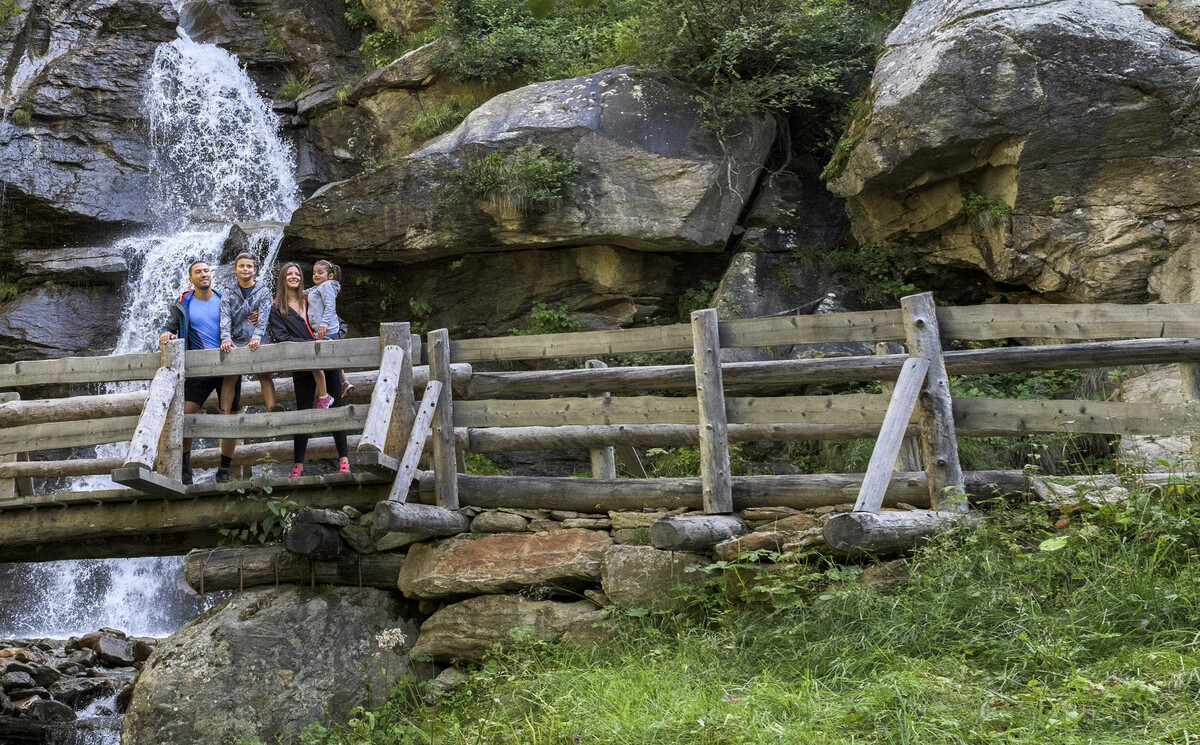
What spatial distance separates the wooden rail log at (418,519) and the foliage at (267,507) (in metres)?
0.96

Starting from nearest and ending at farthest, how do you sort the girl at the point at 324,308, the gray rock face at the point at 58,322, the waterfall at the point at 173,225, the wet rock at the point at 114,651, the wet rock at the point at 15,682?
1. the girl at the point at 324,308
2. the wet rock at the point at 15,682
3. the wet rock at the point at 114,651
4. the waterfall at the point at 173,225
5. the gray rock face at the point at 58,322

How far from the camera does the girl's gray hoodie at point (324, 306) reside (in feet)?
25.0

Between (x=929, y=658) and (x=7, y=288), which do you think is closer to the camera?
(x=929, y=658)

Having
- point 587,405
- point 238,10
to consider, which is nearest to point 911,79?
point 587,405

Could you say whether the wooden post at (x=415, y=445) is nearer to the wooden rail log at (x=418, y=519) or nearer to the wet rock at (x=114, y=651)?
the wooden rail log at (x=418, y=519)

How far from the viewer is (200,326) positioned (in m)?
7.25

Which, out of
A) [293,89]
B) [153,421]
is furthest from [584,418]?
[293,89]

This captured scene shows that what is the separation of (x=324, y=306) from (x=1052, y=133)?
331 inches

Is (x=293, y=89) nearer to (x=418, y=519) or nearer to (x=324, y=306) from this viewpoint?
(x=324, y=306)

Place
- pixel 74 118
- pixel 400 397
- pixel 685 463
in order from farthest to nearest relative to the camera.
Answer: pixel 74 118, pixel 685 463, pixel 400 397

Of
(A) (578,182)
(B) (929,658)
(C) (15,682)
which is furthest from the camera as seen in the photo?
(A) (578,182)

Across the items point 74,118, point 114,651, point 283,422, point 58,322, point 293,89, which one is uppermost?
point 293,89

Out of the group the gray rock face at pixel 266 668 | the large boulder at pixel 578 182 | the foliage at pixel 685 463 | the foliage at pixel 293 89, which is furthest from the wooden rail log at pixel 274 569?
the foliage at pixel 293 89

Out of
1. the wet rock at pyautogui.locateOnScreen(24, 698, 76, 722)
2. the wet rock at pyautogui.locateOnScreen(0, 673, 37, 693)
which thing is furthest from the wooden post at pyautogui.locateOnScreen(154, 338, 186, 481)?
the wet rock at pyautogui.locateOnScreen(0, 673, 37, 693)
